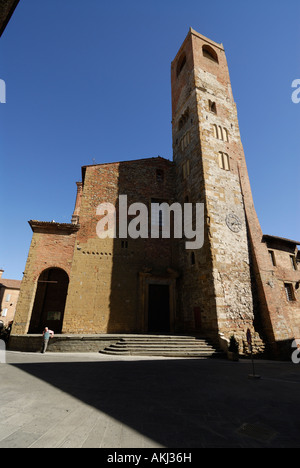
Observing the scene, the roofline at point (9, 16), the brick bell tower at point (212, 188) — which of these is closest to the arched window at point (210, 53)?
the brick bell tower at point (212, 188)

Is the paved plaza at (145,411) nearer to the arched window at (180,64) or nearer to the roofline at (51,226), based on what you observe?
the roofline at (51,226)

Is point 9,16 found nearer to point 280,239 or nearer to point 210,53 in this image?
point 280,239

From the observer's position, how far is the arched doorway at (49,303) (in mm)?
14385

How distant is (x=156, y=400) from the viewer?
3725 millimetres

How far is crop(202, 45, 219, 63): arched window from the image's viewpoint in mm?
19203

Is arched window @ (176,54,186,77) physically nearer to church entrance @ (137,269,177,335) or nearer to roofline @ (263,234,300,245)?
roofline @ (263,234,300,245)

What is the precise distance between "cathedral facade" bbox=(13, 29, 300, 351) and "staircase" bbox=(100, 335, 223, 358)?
0.88 metres

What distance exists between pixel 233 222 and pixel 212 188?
250 centimetres

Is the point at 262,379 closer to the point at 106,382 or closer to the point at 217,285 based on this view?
the point at 106,382

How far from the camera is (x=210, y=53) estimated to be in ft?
65.0

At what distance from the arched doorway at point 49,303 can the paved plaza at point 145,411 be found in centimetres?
992

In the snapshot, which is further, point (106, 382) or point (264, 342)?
point (264, 342)
